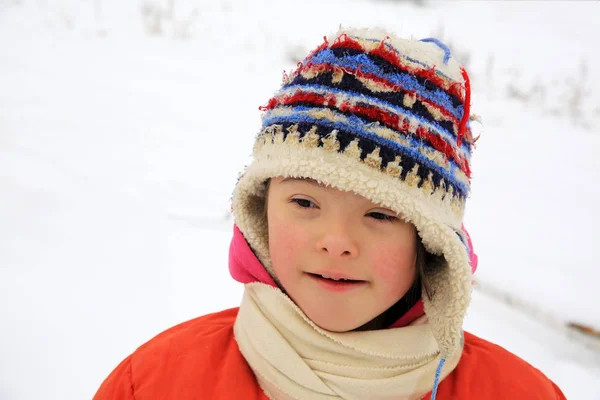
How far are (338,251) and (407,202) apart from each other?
0.16 m

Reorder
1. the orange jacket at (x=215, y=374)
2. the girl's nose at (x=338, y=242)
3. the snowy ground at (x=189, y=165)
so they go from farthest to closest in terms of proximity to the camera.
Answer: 1. the snowy ground at (x=189, y=165)
2. the orange jacket at (x=215, y=374)
3. the girl's nose at (x=338, y=242)

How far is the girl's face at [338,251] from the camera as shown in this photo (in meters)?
0.95

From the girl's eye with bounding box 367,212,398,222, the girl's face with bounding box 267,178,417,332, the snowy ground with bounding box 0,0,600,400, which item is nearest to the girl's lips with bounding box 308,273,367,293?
the girl's face with bounding box 267,178,417,332

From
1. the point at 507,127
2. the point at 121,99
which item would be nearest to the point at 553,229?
the point at 507,127

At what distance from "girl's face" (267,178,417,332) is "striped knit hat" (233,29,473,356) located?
5 cm

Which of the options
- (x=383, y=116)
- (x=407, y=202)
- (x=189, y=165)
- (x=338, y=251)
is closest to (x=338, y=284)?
(x=338, y=251)

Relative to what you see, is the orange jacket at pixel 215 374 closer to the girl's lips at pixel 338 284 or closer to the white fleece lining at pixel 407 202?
the white fleece lining at pixel 407 202

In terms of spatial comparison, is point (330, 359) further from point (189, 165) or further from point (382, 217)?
point (189, 165)

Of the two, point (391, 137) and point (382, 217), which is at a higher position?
point (391, 137)

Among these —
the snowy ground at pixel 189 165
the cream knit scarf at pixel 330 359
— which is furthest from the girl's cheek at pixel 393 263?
the snowy ground at pixel 189 165

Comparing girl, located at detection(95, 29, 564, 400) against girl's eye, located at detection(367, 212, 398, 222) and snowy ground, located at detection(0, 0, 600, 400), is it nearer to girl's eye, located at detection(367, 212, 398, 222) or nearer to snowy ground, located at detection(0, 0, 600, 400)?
girl's eye, located at detection(367, 212, 398, 222)

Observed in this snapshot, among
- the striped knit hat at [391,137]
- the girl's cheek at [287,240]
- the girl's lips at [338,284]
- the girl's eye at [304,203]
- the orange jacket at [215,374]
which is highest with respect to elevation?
the striped knit hat at [391,137]

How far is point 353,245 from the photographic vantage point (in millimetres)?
932

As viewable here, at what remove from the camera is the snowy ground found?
1898mm
